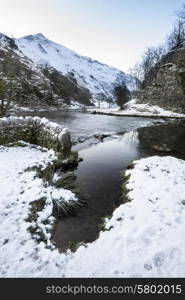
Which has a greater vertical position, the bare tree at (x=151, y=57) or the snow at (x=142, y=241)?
the bare tree at (x=151, y=57)

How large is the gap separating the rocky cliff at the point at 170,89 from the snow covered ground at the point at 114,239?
95.7ft

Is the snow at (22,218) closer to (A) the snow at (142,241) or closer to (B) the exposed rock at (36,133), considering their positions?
(A) the snow at (142,241)

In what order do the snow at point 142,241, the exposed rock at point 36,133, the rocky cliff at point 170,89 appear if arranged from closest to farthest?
the snow at point 142,241 → the exposed rock at point 36,133 → the rocky cliff at point 170,89

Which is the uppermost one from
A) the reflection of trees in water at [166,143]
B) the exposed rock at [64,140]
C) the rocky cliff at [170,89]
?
the rocky cliff at [170,89]

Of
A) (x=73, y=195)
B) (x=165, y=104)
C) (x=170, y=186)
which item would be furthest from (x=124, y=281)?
(x=165, y=104)

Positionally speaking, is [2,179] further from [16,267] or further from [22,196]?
[16,267]

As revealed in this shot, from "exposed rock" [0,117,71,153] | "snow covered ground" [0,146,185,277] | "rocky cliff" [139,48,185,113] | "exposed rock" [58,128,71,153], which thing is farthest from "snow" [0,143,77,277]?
"rocky cliff" [139,48,185,113]

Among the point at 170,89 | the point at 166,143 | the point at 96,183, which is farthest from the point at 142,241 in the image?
the point at 170,89

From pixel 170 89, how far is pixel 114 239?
35154 millimetres

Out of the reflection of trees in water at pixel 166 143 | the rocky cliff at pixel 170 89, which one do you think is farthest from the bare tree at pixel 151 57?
the reflection of trees in water at pixel 166 143

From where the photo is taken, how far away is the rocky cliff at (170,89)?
31.5m

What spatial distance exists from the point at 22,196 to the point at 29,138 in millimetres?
6235

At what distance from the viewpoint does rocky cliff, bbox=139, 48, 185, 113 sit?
31.5 meters

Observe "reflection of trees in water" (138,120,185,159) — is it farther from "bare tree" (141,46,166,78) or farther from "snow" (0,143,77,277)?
"bare tree" (141,46,166,78)
